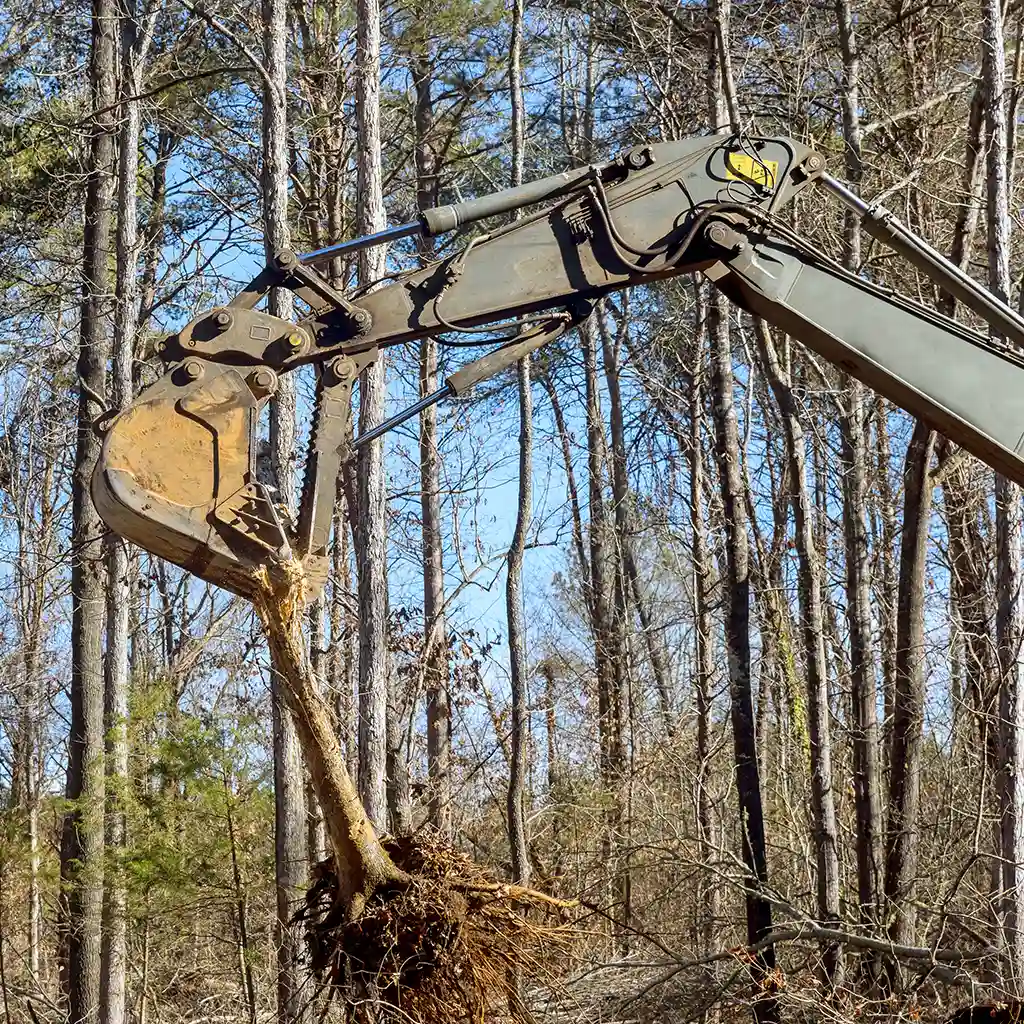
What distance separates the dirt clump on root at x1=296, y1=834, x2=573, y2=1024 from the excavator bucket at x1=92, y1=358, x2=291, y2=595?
1.52m

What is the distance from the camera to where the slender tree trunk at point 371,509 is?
9.48m

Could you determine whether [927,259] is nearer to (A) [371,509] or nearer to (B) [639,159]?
(B) [639,159]

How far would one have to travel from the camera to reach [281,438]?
400 inches

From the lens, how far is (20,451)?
19312 millimetres

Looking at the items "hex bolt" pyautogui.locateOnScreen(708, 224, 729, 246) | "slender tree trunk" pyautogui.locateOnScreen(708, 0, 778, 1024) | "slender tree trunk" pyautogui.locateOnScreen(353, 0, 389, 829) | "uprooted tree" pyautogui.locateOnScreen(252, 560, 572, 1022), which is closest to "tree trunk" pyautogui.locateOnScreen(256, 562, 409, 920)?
"uprooted tree" pyautogui.locateOnScreen(252, 560, 572, 1022)

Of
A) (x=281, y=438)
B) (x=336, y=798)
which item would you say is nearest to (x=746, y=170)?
(x=336, y=798)

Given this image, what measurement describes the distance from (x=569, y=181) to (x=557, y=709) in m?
12.7

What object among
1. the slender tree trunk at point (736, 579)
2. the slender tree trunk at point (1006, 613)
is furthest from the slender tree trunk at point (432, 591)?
the slender tree trunk at point (1006, 613)

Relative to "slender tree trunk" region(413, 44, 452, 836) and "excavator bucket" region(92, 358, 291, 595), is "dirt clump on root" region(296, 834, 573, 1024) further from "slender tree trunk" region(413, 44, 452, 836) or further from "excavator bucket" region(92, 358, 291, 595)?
"slender tree trunk" region(413, 44, 452, 836)

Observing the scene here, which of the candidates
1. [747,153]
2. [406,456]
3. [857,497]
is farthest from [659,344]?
[747,153]

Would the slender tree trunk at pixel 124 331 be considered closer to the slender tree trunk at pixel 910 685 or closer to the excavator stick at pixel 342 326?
the slender tree trunk at pixel 910 685

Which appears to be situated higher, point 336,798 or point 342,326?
point 342,326

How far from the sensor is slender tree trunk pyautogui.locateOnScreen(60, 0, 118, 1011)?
10.8m

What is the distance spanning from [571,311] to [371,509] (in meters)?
4.72
